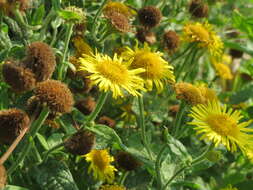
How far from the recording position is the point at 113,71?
4.36 ft

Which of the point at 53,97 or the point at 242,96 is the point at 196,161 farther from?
the point at 242,96

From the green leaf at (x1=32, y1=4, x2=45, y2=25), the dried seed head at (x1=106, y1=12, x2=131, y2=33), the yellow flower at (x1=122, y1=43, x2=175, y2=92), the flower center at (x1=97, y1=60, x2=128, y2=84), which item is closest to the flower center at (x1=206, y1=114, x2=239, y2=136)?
the yellow flower at (x1=122, y1=43, x2=175, y2=92)

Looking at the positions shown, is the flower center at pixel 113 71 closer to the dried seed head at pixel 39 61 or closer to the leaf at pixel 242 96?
the dried seed head at pixel 39 61

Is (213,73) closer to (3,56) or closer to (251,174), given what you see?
(251,174)

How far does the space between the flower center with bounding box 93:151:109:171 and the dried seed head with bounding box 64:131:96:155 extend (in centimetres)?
25

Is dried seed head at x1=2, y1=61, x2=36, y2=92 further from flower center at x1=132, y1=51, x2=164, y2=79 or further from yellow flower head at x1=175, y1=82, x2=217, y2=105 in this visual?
yellow flower head at x1=175, y1=82, x2=217, y2=105

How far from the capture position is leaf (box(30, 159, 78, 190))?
1315 millimetres

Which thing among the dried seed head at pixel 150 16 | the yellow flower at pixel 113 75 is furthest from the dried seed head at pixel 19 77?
the dried seed head at pixel 150 16

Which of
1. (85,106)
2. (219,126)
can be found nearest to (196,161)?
Answer: (219,126)

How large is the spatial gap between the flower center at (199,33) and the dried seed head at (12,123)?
978 mm

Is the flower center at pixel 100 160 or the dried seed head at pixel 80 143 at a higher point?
the dried seed head at pixel 80 143

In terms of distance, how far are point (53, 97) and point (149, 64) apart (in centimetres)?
46

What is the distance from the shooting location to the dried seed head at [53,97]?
111 centimetres

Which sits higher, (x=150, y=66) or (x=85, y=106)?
(x=150, y=66)
